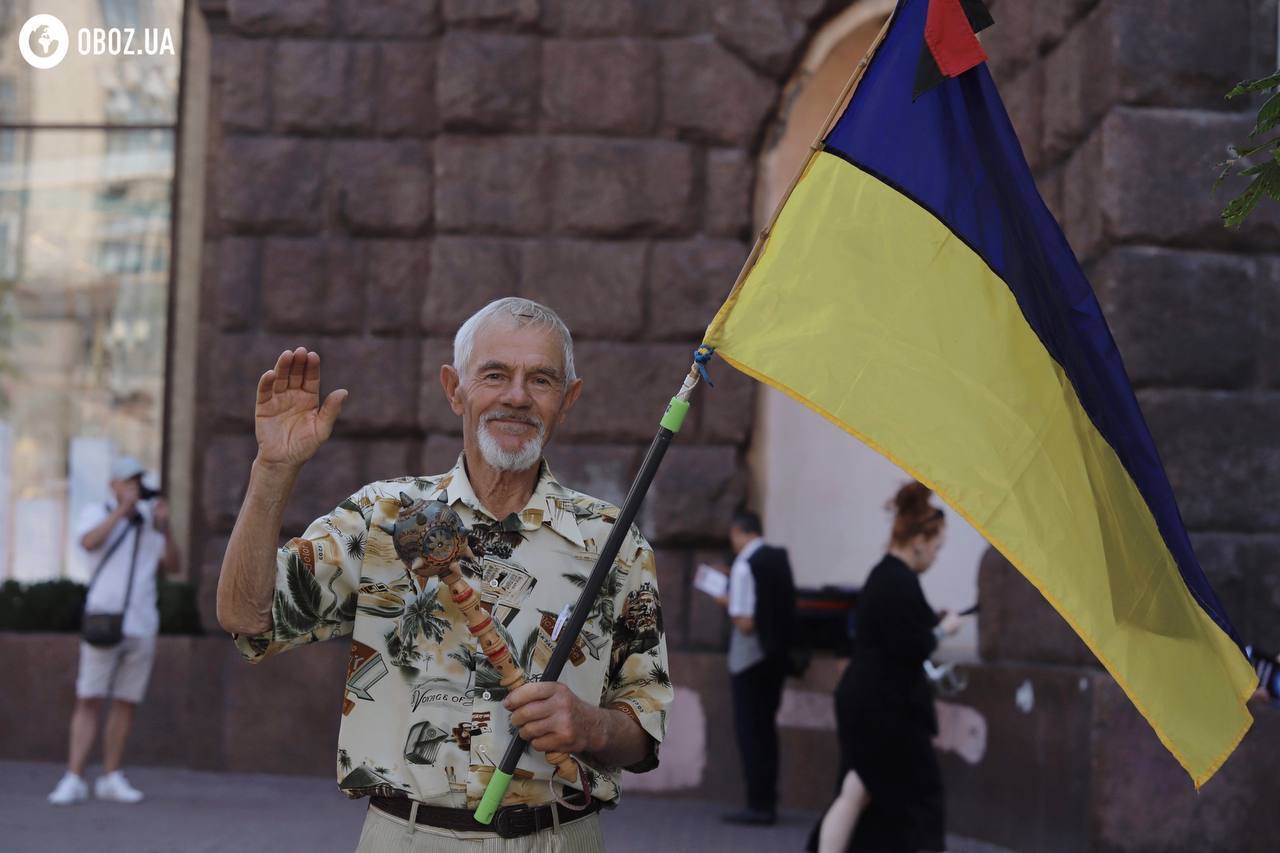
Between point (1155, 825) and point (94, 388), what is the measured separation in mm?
7696

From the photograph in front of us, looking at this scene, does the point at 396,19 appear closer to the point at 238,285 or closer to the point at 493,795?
the point at 238,285

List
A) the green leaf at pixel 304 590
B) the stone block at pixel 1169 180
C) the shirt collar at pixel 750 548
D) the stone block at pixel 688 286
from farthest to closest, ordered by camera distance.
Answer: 1. the stone block at pixel 688 286
2. the shirt collar at pixel 750 548
3. the stone block at pixel 1169 180
4. the green leaf at pixel 304 590

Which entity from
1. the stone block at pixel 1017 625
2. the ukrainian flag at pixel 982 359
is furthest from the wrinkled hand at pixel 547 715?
the stone block at pixel 1017 625

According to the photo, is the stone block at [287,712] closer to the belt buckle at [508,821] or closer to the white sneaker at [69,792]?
the white sneaker at [69,792]

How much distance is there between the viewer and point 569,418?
10.3 meters

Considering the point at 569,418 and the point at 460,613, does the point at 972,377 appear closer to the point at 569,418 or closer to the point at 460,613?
the point at 460,613

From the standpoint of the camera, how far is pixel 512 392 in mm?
3328

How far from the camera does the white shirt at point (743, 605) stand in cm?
966

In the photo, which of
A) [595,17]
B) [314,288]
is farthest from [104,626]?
[595,17]

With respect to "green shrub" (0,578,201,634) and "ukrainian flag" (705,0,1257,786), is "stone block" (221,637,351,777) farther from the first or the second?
"ukrainian flag" (705,0,1257,786)

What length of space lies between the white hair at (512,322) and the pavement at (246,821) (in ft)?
17.5

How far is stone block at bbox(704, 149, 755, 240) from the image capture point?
34.1 ft

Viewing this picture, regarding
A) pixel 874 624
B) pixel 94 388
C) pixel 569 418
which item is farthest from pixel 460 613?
pixel 94 388

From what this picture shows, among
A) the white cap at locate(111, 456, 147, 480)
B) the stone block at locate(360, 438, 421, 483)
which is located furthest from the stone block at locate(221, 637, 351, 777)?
the white cap at locate(111, 456, 147, 480)
